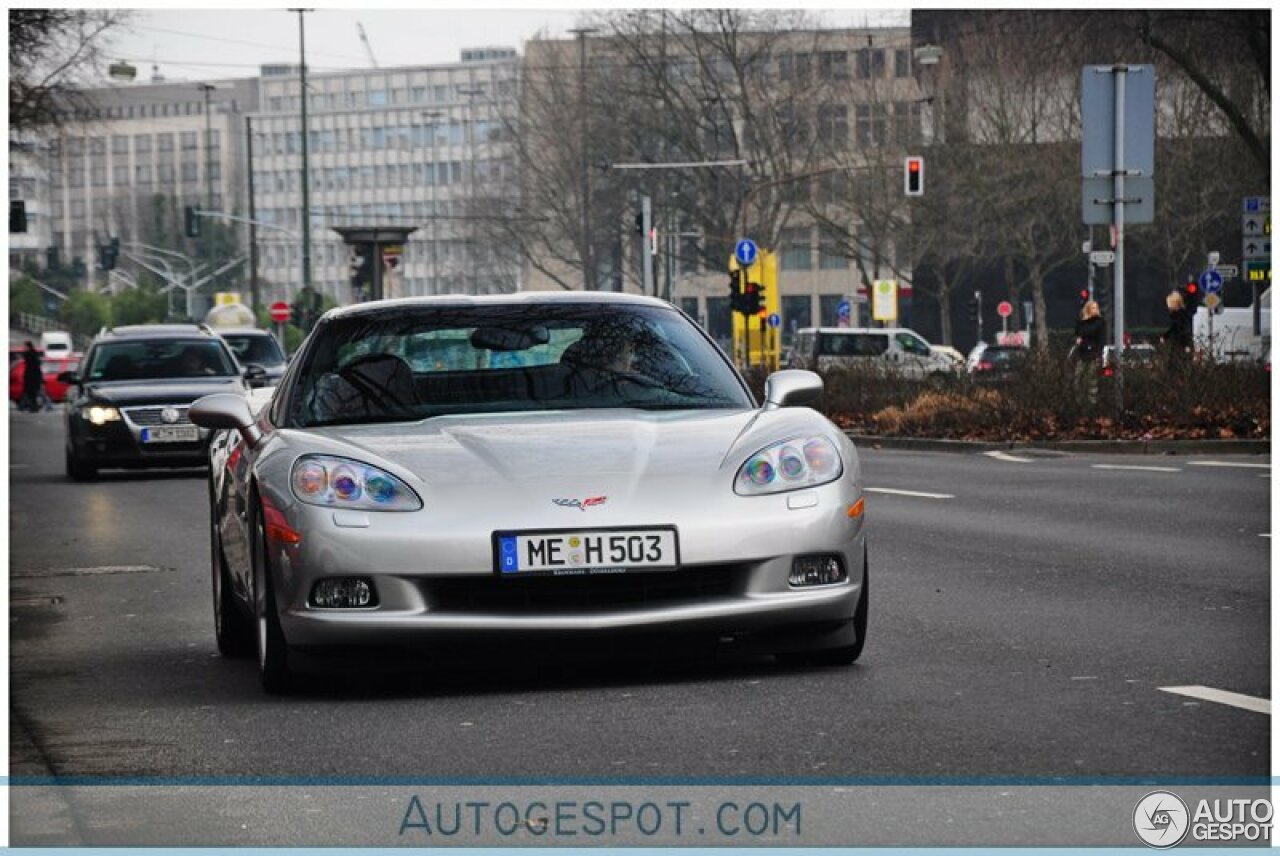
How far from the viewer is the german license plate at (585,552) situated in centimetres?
801

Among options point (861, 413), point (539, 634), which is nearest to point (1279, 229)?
point (539, 634)

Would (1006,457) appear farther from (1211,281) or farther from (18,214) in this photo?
(1211,281)

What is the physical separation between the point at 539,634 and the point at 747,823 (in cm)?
240

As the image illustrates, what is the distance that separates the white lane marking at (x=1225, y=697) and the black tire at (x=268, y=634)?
104 inches

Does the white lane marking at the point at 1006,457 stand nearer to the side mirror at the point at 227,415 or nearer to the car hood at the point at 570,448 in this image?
the side mirror at the point at 227,415

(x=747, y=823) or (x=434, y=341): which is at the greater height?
(x=434, y=341)

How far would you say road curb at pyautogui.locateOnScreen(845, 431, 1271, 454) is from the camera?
25562 millimetres

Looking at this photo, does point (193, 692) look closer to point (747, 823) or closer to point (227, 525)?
point (227, 525)

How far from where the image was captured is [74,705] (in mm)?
8508

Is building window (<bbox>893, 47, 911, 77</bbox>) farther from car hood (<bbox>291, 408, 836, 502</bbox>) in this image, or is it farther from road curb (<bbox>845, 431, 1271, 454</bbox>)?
car hood (<bbox>291, 408, 836, 502</bbox>)

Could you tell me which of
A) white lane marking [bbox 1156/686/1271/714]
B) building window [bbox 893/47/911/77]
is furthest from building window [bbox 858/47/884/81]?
white lane marking [bbox 1156/686/1271/714]

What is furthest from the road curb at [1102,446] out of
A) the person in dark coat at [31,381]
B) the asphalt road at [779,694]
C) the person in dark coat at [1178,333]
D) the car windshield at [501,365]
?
the person in dark coat at [31,381]

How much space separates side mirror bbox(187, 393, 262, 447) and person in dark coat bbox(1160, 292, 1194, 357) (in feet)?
62.0

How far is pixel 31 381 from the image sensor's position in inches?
2534
